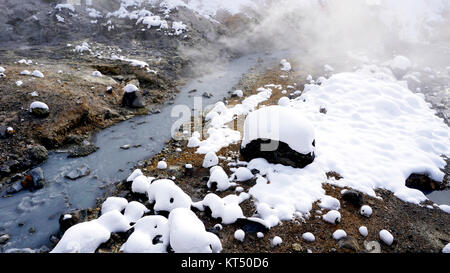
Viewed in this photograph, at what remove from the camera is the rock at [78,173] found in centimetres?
783

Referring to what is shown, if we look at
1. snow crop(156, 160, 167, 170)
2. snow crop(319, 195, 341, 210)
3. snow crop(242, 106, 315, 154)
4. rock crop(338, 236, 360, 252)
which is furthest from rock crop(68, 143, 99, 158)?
rock crop(338, 236, 360, 252)

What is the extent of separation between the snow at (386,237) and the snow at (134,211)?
5598 mm

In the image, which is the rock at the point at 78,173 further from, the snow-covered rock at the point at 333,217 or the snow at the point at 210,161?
the snow-covered rock at the point at 333,217

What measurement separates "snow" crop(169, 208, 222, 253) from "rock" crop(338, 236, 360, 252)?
268 cm

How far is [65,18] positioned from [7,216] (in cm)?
1870

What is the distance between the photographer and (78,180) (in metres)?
7.76

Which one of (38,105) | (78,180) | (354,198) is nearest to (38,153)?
(78,180)

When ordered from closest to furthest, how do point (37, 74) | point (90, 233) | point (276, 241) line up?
1. point (90, 233)
2. point (276, 241)
3. point (37, 74)

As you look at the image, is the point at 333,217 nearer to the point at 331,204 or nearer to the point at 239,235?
the point at 331,204

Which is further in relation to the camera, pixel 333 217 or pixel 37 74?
pixel 37 74

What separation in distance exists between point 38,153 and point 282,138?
319 inches

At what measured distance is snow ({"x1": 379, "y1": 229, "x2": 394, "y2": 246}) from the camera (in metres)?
5.54

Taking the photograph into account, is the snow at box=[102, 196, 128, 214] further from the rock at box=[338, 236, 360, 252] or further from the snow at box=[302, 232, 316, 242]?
the rock at box=[338, 236, 360, 252]
